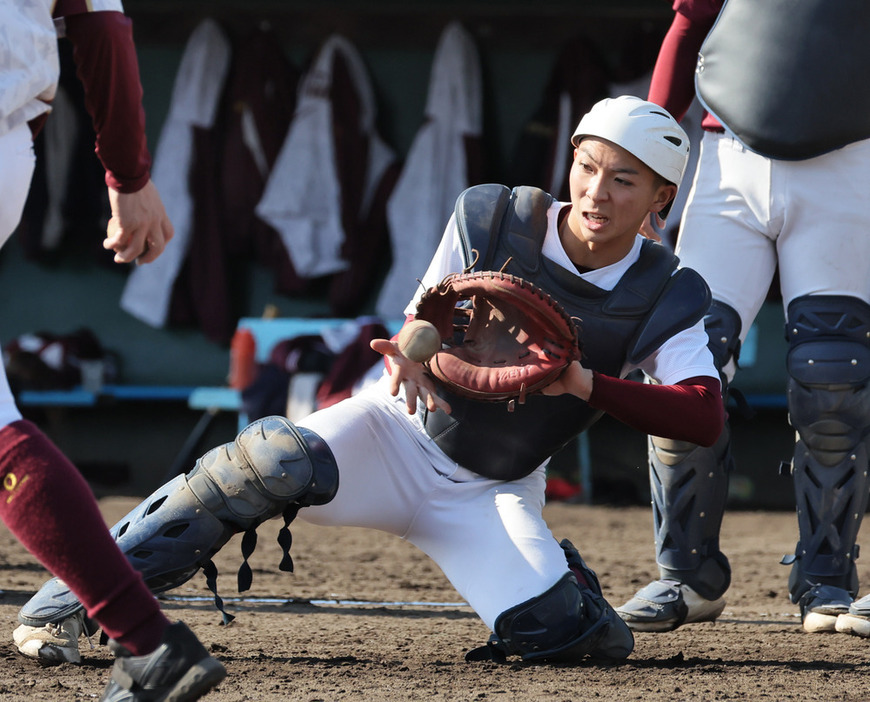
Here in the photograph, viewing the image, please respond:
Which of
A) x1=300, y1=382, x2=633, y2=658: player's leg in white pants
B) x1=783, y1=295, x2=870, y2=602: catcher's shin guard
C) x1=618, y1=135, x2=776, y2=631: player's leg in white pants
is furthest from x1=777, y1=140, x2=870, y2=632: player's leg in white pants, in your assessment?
x1=300, y1=382, x2=633, y2=658: player's leg in white pants

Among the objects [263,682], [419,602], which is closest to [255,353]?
[419,602]

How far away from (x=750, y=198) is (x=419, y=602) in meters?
1.63

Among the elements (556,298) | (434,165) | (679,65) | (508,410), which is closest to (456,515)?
(508,410)

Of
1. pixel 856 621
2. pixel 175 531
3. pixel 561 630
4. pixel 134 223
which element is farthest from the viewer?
pixel 856 621

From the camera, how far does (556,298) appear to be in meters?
Answer: 2.98

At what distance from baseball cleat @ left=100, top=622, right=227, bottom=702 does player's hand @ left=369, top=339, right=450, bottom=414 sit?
77 centimetres

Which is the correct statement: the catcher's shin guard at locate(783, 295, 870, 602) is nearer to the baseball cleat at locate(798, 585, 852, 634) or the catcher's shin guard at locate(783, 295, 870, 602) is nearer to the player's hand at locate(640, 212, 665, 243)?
the baseball cleat at locate(798, 585, 852, 634)

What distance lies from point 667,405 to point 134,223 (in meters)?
1.18

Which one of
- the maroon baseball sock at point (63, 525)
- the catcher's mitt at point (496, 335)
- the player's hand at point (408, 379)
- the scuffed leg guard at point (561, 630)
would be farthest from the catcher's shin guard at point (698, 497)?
the maroon baseball sock at point (63, 525)

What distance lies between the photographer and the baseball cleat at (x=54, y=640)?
8.88 feet

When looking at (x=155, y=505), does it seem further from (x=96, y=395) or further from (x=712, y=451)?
(x=96, y=395)

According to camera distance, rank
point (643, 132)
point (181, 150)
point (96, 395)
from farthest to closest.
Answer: point (181, 150) < point (96, 395) < point (643, 132)

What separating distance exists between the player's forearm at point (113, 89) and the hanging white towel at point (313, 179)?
5.22 meters

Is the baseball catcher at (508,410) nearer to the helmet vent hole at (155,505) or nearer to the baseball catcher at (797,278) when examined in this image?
the helmet vent hole at (155,505)
